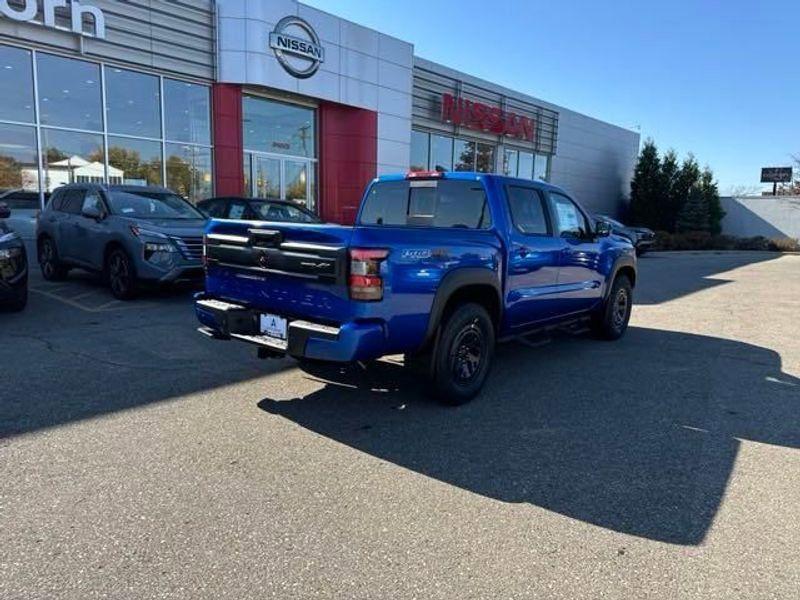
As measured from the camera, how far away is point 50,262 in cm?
1119

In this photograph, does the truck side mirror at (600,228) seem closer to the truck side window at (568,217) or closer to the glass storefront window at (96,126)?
the truck side window at (568,217)

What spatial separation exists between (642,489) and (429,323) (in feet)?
6.00

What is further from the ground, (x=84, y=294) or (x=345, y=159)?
(x=345, y=159)

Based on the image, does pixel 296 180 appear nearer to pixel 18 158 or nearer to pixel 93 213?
pixel 18 158

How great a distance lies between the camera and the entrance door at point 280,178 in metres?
17.8

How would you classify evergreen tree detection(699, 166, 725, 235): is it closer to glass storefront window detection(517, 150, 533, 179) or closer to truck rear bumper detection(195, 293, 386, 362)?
glass storefront window detection(517, 150, 533, 179)

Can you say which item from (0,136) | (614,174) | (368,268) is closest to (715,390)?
(368,268)

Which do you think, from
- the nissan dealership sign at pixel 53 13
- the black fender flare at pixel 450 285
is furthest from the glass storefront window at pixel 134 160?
the black fender flare at pixel 450 285

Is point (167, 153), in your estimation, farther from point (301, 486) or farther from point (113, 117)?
point (301, 486)

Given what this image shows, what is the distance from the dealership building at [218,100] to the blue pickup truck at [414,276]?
10.5 m

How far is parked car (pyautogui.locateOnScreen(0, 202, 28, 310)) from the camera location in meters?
A: 7.85

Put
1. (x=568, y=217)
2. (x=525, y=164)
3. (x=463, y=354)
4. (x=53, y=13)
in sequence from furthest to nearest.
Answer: (x=525, y=164) → (x=53, y=13) → (x=568, y=217) → (x=463, y=354)

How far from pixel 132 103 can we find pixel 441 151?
12220mm

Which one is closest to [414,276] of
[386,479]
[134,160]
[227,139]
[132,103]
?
[386,479]
